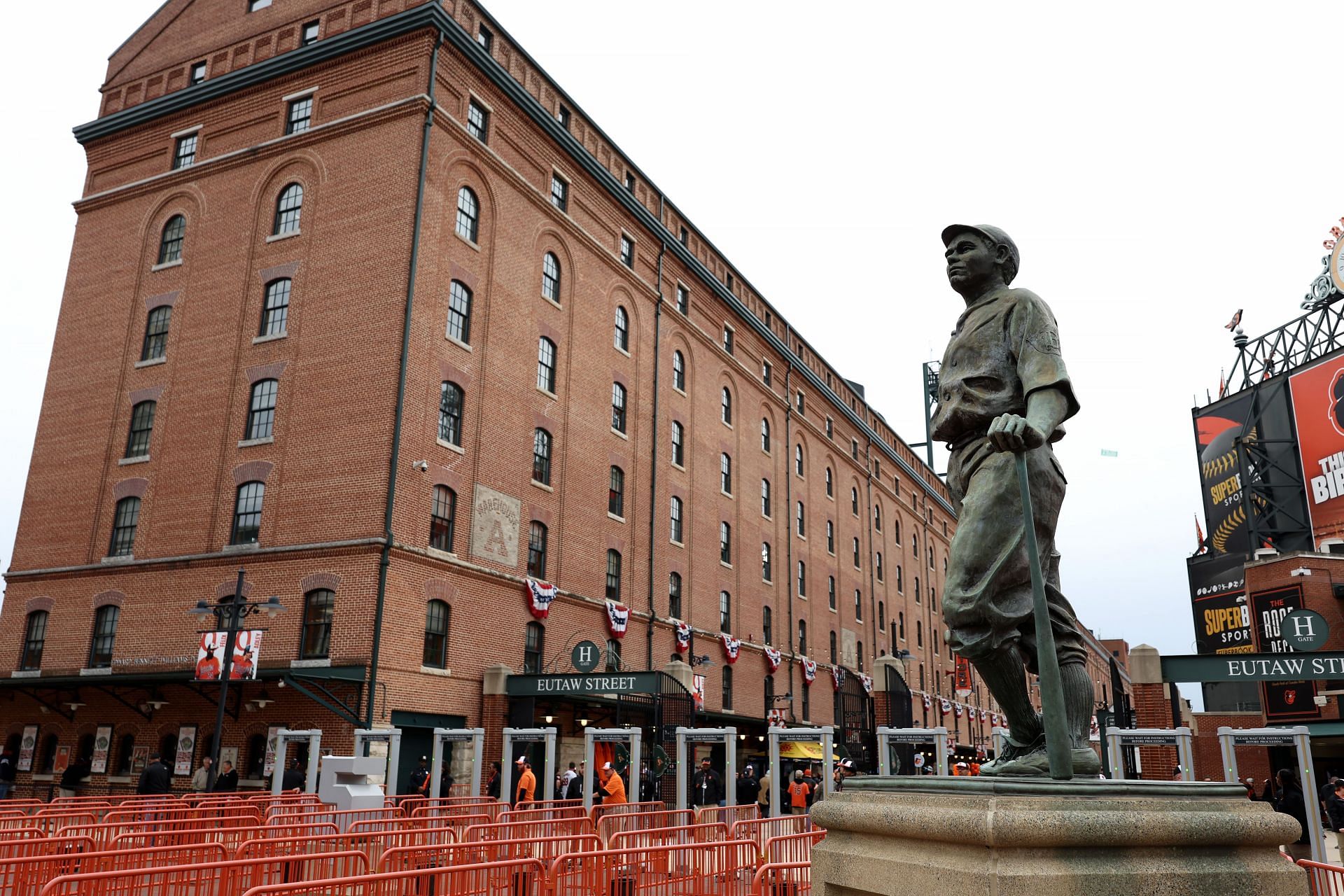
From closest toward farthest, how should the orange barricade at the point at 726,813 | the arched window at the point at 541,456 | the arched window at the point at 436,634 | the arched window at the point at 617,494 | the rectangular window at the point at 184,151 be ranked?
the orange barricade at the point at 726,813
the arched window at the point at 436,634
the arched window at the point at 541,456
the rectangular window at the point at 184,151
the arched window at the point at 617,494

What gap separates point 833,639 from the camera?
168 feet

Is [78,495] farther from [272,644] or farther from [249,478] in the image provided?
[272,644]

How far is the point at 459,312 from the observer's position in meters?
27.5

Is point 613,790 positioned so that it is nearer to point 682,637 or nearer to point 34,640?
point 682,637

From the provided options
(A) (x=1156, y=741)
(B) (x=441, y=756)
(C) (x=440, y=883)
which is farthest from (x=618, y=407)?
(C) (x=440, y=883)

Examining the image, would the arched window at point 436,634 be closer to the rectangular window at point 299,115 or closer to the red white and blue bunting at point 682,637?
the red white and blue bunting at point 682,637

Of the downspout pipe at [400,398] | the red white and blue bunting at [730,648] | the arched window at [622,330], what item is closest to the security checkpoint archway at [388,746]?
the downspout pipe at [400,398]

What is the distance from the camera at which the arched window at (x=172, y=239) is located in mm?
30359

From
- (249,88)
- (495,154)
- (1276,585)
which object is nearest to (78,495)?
(249,88)

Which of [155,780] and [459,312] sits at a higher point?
[459,312]

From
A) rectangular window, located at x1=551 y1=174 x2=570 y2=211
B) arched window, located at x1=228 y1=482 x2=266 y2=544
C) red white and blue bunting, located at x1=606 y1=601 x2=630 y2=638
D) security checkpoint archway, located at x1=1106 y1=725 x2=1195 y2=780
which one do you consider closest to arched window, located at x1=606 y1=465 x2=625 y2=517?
red white and blue bunting, located at x1=606 y1=601 x2=630 y2=638

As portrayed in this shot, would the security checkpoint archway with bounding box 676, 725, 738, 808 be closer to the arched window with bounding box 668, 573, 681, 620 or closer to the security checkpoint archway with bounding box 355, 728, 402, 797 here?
the security checkpoint archway with bounding box 355, 728, 402, 797

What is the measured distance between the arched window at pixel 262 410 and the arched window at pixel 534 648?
8860 mm

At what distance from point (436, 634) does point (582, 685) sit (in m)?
3.99
